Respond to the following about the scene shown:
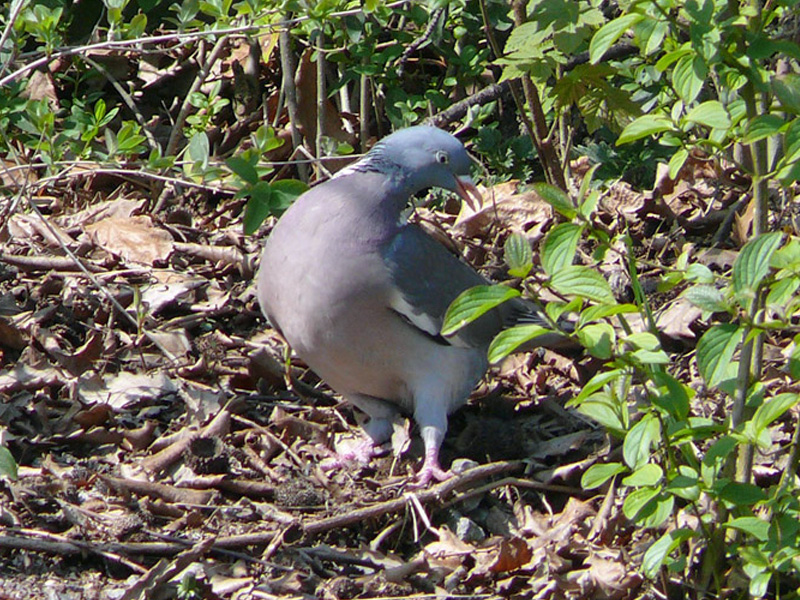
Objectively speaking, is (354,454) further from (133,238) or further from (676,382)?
(133,238)

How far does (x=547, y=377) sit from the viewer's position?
5148mm

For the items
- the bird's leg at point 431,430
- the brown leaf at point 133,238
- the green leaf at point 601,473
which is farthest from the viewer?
the brown leaf at point 133,238

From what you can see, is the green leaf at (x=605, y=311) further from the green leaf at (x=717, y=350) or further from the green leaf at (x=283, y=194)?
the green leaf at (x=283, y=194)

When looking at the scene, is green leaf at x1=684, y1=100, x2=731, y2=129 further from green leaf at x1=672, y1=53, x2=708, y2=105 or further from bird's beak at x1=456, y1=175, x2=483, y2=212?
bird's beak at x1=456, y1=175, x2=483, y2=212

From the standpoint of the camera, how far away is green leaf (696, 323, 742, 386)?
292cm

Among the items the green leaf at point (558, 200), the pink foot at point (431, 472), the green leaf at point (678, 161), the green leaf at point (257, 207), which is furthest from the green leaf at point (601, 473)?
the green leaf at point (257, 207)

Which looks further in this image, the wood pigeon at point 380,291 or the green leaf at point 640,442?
the wood pigeon at point 380,291

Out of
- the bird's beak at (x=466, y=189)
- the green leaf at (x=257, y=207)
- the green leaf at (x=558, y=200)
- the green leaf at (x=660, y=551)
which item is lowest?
the green leaf at (x=660, y=551)

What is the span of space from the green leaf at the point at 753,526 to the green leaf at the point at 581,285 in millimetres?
688

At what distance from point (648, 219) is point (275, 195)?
2.41 m

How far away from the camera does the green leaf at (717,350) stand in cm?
292

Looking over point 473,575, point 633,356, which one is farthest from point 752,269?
point 473,575

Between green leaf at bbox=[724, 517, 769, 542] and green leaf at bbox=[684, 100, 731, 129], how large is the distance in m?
1.01

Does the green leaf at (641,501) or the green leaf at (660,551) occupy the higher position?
the green leaf at (641,501)
